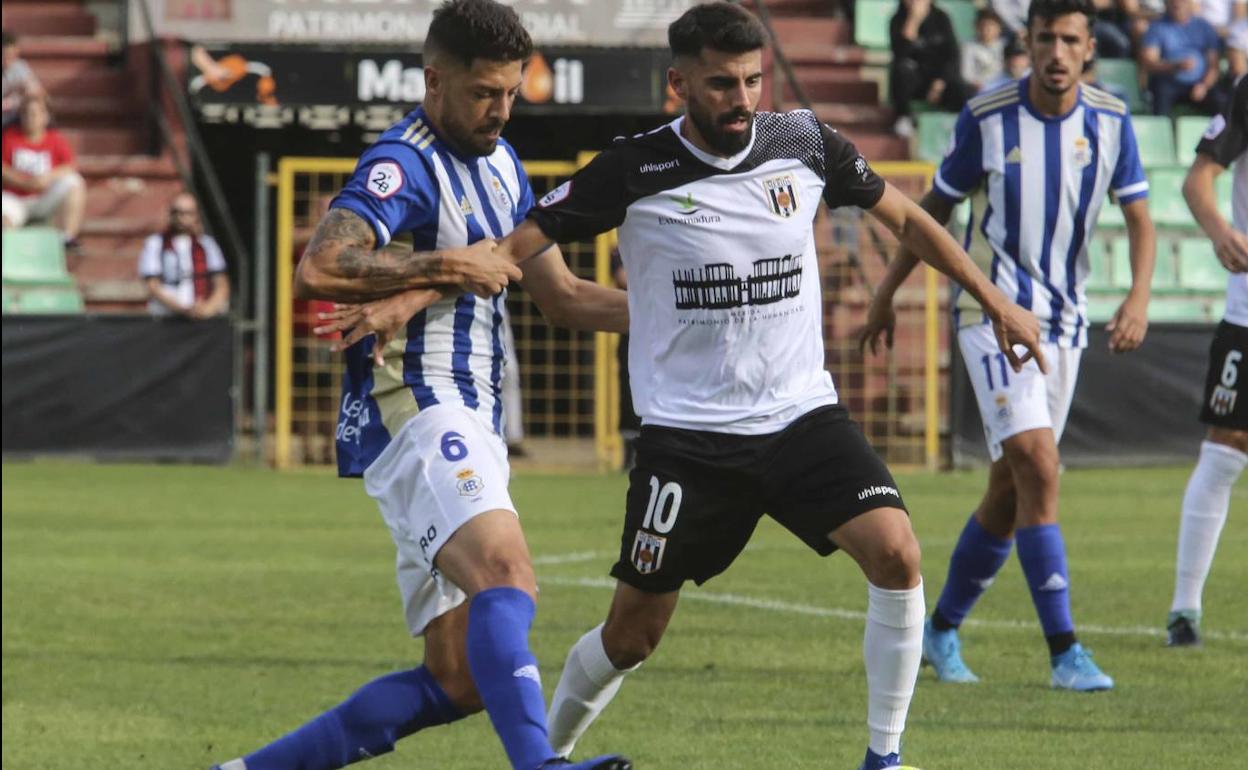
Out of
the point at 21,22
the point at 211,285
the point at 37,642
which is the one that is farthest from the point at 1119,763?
the point at 21,22

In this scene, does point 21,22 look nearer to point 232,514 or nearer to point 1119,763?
point 232,514

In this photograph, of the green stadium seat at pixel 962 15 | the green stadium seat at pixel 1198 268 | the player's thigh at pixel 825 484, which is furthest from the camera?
the green stadium seat at pixel 962 15

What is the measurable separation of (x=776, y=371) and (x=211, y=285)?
12986 mm

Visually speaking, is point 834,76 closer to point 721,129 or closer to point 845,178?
point 845,178

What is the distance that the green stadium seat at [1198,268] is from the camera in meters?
19.1

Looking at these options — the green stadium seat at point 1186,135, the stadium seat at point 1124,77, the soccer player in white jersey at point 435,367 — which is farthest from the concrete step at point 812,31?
the soccer player in white jersey at point 435,367

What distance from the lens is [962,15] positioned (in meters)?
22.2

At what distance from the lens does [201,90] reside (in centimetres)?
1920

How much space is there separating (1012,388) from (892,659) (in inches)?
86.2

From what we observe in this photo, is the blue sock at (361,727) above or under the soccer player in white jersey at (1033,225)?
under

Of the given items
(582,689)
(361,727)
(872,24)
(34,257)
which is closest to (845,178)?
(582,689)

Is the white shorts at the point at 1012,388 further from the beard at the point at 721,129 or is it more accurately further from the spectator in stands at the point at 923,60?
the spectator in stands at the point at 923,60

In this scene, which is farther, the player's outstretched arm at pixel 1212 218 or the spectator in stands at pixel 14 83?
the spectator in stands at pixel 14 83

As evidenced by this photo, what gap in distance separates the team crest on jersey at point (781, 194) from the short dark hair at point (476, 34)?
715mm
